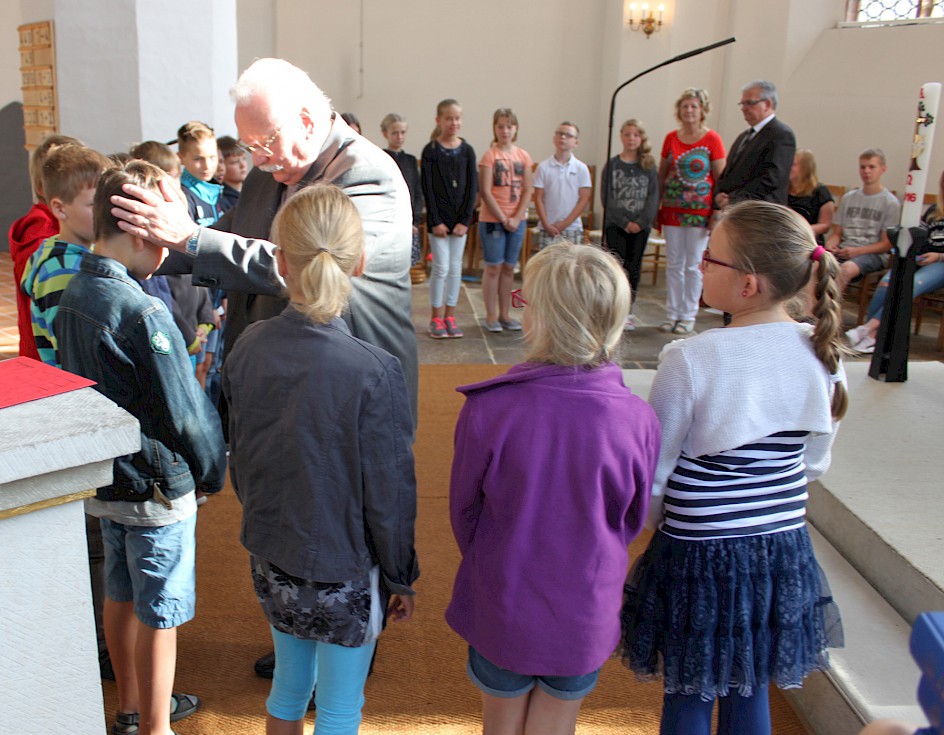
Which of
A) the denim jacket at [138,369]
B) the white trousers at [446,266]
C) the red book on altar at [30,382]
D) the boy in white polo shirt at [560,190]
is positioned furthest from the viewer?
the boy in white polo shirt at [560,190]

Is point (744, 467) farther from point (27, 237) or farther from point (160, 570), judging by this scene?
point (27, 237)

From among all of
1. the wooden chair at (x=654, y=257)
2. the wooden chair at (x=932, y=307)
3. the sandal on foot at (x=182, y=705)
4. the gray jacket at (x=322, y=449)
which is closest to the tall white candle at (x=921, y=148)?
the wooden chair at (x=932, y=307)

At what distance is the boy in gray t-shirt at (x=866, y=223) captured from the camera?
6.40 metres

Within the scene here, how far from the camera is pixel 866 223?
650 cm

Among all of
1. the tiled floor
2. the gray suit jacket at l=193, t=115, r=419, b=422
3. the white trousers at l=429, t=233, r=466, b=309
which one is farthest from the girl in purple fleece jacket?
the white trousers at l=429, t=233, r=466, b=309

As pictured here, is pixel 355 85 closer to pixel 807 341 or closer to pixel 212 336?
pixel 212 336

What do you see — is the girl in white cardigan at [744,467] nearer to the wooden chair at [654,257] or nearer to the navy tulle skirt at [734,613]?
the navy tulle skirt at [734,613]

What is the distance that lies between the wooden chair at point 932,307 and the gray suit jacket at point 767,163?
1.72 m

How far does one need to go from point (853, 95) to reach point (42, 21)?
687 centimetres

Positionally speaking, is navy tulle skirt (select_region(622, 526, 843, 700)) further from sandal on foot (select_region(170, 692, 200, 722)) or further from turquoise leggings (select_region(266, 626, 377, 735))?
sandal on foot (select_region(170, 692, 200, 722))

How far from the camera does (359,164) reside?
2.02m

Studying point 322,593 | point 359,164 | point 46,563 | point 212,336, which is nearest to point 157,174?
point 359,164

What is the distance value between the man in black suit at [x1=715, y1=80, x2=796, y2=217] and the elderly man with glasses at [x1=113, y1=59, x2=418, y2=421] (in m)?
3.71

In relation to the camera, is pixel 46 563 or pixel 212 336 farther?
pixel 212 336
